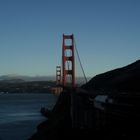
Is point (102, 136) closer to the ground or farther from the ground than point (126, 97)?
closer to the ground

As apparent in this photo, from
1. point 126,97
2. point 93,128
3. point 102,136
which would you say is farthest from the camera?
point 93,128

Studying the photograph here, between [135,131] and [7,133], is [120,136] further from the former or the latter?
[7,133]

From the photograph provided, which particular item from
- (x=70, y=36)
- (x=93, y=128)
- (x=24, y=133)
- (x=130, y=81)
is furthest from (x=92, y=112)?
(x=70, y=36)

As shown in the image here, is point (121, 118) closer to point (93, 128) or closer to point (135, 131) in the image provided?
point (135, 131)

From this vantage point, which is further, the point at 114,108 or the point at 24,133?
the point at 24,133

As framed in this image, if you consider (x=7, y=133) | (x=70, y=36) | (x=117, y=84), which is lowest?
(x=7, y=133)

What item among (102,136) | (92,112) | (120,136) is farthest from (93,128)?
(120,136)

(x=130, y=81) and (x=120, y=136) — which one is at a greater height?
(x=130, y=81)

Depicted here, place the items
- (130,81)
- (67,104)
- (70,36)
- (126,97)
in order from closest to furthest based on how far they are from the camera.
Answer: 1. (126,97)
2. (130,81)
3. (67,104)
4. (70,36)

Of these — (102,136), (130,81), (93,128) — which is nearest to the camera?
(102,136)
